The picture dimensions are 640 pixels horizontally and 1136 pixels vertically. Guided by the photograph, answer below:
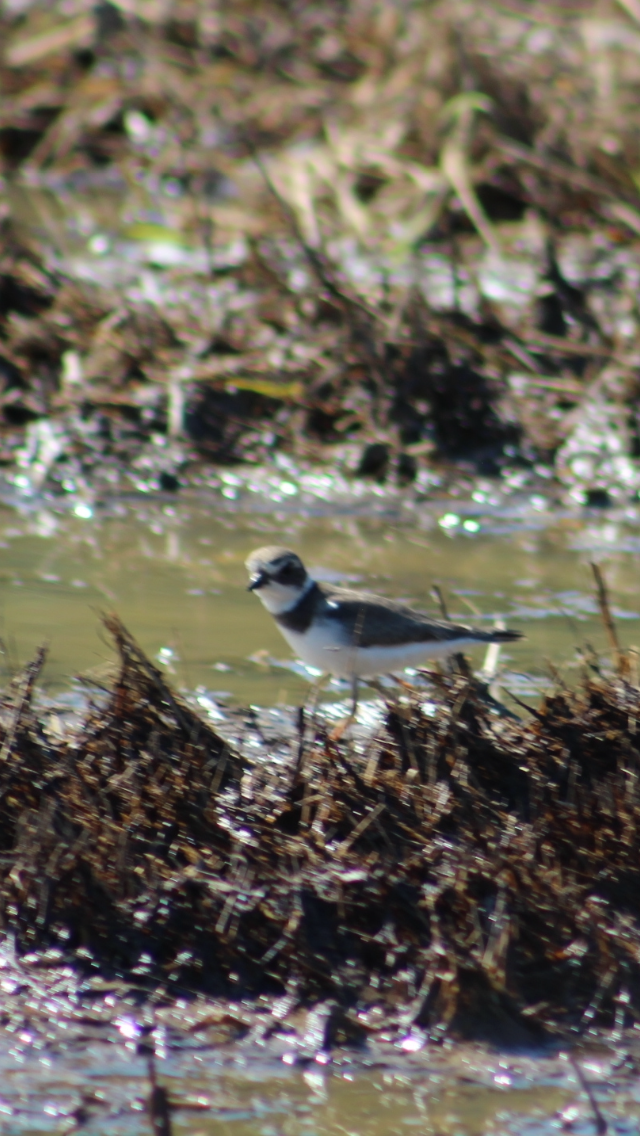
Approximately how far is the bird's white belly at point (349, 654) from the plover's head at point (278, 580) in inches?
5.1

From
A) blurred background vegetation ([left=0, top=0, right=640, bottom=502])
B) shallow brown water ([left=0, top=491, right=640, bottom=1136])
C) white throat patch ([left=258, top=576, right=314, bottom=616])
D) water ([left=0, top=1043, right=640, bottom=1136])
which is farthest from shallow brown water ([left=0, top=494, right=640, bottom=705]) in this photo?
water ([left=0, top=1043, right=640, bottom=1136])

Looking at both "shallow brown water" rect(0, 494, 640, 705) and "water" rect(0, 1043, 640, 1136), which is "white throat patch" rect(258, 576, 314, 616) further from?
"water" rect(0, 1043, 640, 1136)

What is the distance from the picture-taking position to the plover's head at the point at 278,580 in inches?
238

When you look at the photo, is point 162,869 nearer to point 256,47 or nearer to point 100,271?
point 100,271

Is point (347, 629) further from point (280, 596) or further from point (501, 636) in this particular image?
point (501, 636)

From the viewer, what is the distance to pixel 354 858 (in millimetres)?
4250

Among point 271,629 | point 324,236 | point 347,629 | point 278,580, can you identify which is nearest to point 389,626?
point 347,629

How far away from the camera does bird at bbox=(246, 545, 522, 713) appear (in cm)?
587

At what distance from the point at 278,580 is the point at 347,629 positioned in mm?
350

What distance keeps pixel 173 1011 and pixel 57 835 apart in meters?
0.59

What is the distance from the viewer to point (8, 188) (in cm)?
Answer: 1503

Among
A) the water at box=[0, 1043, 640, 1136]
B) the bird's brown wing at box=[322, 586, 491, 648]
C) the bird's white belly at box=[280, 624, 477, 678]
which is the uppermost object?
the bird's brown wing at box=[322, 586, 491, 648]

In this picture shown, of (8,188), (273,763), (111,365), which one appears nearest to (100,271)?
(111,365)

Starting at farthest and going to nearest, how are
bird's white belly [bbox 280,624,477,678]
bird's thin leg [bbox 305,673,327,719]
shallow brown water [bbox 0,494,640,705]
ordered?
shallow brown water [bbox 0,494,640,705] < bird's white belly [bbox 280,624,477,678] < bird's thin leg [bbox 305,673,327,719]
